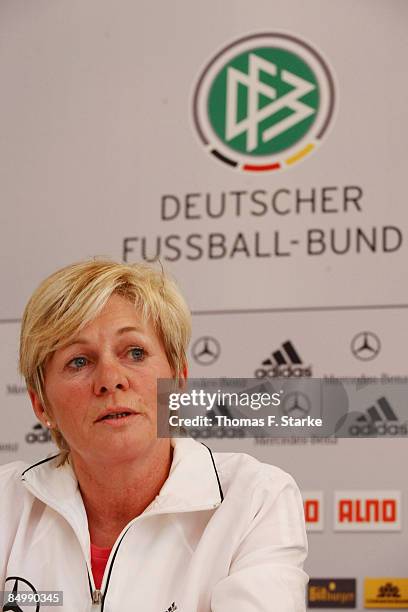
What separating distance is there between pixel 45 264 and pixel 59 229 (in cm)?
12

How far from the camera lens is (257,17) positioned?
9.91 feet

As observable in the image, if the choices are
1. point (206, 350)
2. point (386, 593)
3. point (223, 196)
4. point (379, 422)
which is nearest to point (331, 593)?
point (386, 593)

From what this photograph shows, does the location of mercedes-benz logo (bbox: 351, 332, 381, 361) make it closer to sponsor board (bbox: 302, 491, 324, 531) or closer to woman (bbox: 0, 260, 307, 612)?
sponsor board (bbox: 302, 491, 324, 531)

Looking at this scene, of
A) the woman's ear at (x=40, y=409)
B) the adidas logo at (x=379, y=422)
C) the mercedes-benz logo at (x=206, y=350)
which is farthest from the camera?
the mercedes-benz logo at (x=206, y=350)

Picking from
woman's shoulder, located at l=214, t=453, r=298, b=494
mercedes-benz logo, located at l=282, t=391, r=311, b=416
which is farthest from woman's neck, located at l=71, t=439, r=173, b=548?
mercedes-benz logo, located at l=282, t=391, r=311, b=416

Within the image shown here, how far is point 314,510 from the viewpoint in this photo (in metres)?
2.68

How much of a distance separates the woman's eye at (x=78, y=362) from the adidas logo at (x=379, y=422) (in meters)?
1.32

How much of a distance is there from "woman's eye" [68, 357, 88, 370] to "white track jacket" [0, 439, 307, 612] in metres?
0.21

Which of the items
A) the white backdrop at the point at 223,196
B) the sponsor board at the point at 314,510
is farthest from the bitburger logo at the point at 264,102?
the sponsor board at the point at 314,510

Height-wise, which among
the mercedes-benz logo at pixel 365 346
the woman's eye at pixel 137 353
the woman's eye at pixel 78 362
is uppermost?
the mercedes-benz logo at pixel 365 346

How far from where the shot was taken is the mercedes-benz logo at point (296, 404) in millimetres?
2547

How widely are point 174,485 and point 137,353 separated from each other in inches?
8.5

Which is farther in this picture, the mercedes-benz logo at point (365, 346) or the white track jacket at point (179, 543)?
the mercedes-benz logo at point (365, 346)

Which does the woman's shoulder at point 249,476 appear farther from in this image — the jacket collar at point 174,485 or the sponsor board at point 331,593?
the sponsor board at point 331,593
